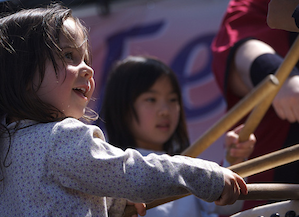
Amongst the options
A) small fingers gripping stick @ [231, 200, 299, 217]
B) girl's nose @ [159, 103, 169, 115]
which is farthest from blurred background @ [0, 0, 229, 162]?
small fingers gripping stick @ [231, 200, 299, 217]

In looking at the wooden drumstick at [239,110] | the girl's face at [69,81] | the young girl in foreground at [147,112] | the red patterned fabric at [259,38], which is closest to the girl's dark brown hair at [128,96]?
the young girl in foreground at [147,112]

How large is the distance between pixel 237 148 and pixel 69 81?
0.37 meters

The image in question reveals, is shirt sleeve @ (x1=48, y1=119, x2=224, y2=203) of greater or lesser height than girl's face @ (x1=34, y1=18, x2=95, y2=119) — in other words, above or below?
below

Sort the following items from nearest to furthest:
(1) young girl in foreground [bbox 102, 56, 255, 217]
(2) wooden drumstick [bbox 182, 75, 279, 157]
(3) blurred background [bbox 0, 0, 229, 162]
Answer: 1. (2) wooden drumstick [bbox 182, 75, 279, 157]
2. (1) young girl in foreground [bbox 102, 56, 255, 217]
3. (3) blurred background [bbox 0, 0, 229, 162]

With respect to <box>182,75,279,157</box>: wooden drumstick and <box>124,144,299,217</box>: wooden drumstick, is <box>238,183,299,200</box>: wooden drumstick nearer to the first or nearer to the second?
<box>124,144,299,217</box>: wooden drumstick

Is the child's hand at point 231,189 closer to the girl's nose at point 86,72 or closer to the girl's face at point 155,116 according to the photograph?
the girl's nose at point 86,72

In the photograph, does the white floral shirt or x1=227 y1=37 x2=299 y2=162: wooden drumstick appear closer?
the white floral shirt

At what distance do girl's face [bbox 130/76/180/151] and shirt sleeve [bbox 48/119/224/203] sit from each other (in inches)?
16.6

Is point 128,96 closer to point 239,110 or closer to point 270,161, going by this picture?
point 239,110

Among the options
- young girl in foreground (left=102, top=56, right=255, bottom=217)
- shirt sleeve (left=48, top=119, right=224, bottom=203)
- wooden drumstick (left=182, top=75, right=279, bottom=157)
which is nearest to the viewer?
shirt sleeve (left=48, top=119, right=224, bottom=203)

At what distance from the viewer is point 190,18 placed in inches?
50.4

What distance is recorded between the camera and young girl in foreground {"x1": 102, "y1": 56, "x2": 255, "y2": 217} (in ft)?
2.70

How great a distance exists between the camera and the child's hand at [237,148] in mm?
680

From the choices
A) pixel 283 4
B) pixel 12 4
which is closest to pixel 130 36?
pixel 12 4
